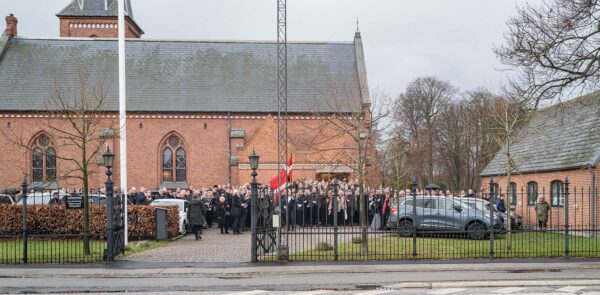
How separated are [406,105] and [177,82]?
29.2 metres

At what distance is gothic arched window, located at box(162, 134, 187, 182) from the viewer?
133 feet

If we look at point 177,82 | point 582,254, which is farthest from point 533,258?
point 177,82

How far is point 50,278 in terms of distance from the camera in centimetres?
1330

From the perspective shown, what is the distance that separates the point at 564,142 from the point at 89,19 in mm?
40262

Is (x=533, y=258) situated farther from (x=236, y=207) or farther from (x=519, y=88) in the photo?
(x=236, y=207)

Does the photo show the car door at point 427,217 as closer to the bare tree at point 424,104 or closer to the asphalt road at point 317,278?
the asphalt road at point 317,278

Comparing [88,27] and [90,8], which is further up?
[90,8]

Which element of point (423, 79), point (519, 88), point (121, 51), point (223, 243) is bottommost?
point (223, 243)

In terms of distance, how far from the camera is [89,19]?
169 ft

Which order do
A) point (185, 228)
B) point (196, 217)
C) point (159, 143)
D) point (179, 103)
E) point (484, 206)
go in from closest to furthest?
point (484, 206) < point (196, 217) < point (185, 228) < point (159, 143) < point (179, 103)

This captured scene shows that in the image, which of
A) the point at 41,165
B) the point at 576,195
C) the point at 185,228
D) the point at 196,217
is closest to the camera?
the point at 196,217

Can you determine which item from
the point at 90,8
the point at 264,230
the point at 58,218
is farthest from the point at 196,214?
the point at 90,8

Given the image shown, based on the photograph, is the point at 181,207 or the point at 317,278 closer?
the point at 317,278

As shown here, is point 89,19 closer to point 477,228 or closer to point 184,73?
point 184,73
